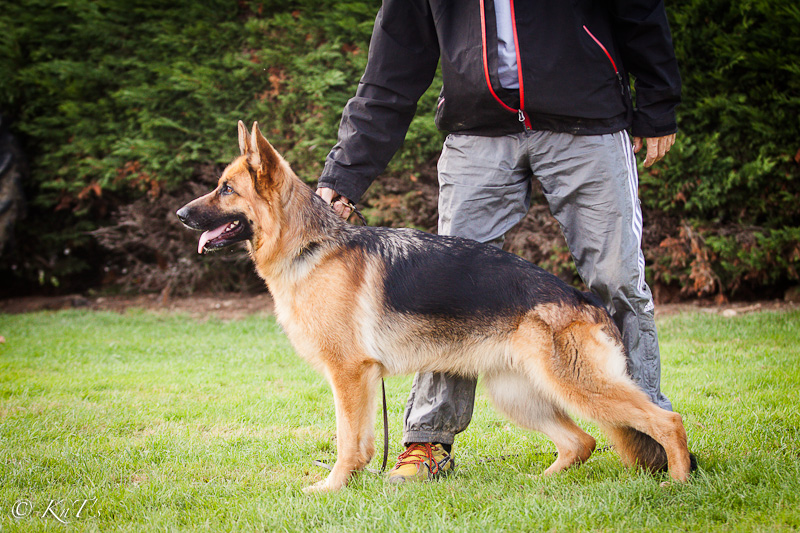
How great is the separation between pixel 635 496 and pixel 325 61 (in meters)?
6.63

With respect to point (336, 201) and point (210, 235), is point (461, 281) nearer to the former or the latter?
point (336, 201)

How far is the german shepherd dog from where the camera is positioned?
9.75 feet

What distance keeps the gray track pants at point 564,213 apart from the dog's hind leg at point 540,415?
187 millimetres

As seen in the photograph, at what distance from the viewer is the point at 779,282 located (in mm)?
7328

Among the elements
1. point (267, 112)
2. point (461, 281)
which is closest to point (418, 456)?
point (461, 281)

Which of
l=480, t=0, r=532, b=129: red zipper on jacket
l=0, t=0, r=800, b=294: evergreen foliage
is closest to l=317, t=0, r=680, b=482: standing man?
l=480, t=0, r=532, b=129: red zipper on jacket

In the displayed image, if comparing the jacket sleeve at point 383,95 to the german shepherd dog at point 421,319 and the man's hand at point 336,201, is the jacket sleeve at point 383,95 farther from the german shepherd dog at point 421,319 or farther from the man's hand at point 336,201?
the german shepherd dog at point 421,319

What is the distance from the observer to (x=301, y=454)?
3611 mm

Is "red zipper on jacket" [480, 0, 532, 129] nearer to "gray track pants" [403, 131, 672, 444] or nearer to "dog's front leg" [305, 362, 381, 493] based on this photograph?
"gray track pants" [403, 131, 672, 444]

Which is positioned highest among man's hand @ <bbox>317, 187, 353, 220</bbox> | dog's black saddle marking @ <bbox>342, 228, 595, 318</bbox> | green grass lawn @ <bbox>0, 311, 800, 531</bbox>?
man's hand @ <bbox>317, 187, 353, 220</bbox>

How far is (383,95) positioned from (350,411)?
5.75 feet

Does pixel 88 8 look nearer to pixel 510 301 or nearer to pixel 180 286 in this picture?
pixel 180 286

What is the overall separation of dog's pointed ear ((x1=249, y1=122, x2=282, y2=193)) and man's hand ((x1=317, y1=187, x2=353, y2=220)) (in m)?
0.33

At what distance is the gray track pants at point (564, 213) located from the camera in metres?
3.17
